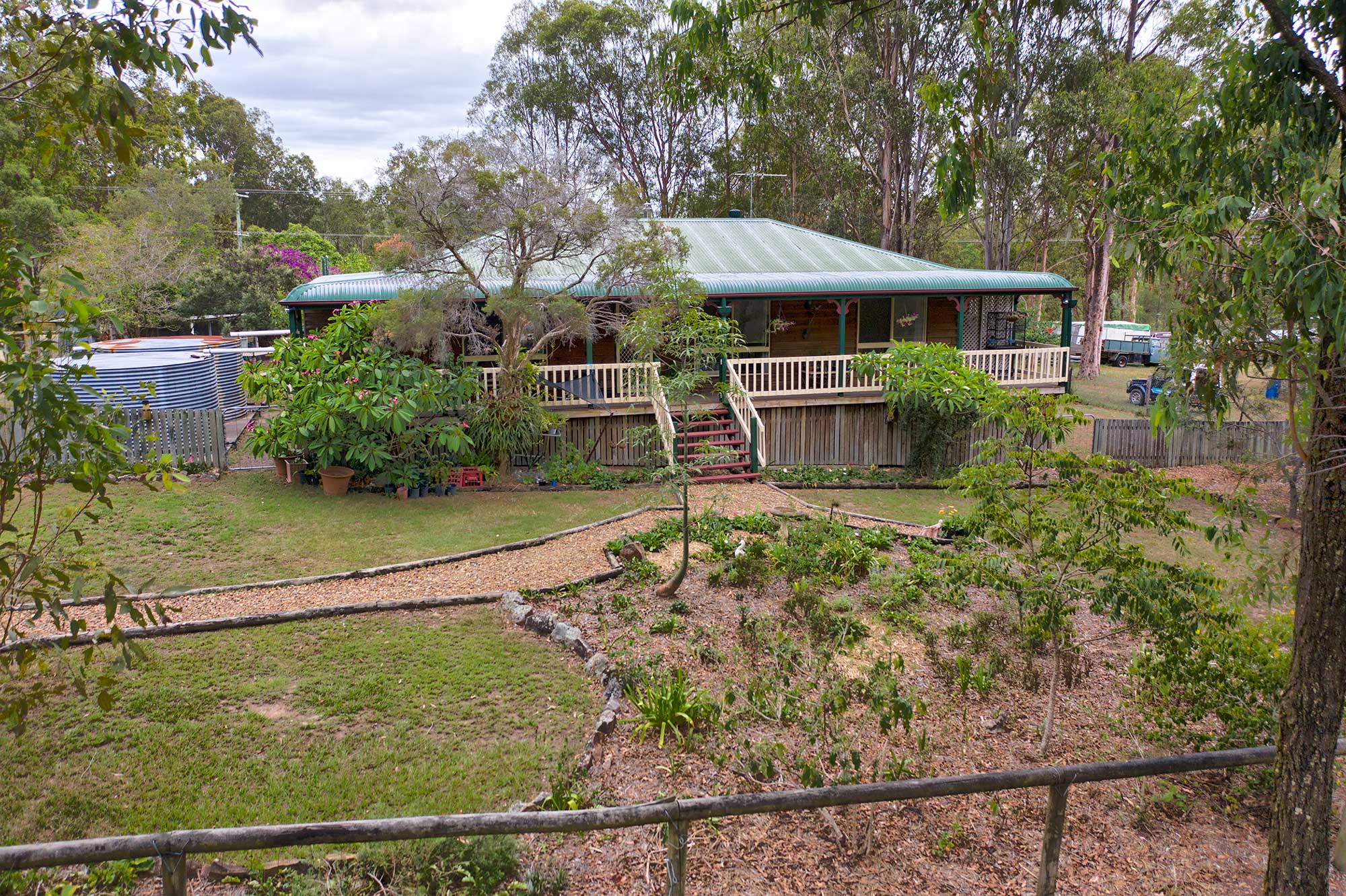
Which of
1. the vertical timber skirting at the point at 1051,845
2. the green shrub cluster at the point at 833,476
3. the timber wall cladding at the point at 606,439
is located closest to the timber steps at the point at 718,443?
the green shrub cluster at the point at 833,476

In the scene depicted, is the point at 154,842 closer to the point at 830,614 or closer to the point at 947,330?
the point at 830,614

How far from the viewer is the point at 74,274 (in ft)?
10.9

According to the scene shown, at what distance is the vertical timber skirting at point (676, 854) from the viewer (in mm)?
A: 3924

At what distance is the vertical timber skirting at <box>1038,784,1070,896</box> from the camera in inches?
170

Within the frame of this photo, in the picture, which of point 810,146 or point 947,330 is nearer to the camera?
point 947,330

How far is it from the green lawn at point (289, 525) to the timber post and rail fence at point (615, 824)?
7.01 meters

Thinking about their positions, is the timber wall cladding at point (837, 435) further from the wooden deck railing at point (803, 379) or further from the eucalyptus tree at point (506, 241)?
the eucalyptus tree at point (506, 241)

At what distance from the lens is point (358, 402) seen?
1365cm

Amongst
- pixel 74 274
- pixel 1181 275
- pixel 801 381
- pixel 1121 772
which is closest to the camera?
pixel 74 274

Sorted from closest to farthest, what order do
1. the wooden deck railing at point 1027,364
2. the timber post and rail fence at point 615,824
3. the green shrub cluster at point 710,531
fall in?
the timber post and rail fence at point 615,824, the green shrub cluster at point 710,531, the wooden deck railing at point 1027,364

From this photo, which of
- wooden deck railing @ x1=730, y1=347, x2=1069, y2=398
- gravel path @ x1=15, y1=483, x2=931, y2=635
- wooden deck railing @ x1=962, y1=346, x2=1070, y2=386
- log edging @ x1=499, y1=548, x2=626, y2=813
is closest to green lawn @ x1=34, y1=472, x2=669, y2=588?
gravel path @ x1=15, y1=483, x2=931, y2=635

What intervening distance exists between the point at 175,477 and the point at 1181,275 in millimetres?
5201

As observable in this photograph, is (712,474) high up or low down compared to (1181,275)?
down

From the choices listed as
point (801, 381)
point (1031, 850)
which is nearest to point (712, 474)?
point (801, 381)
